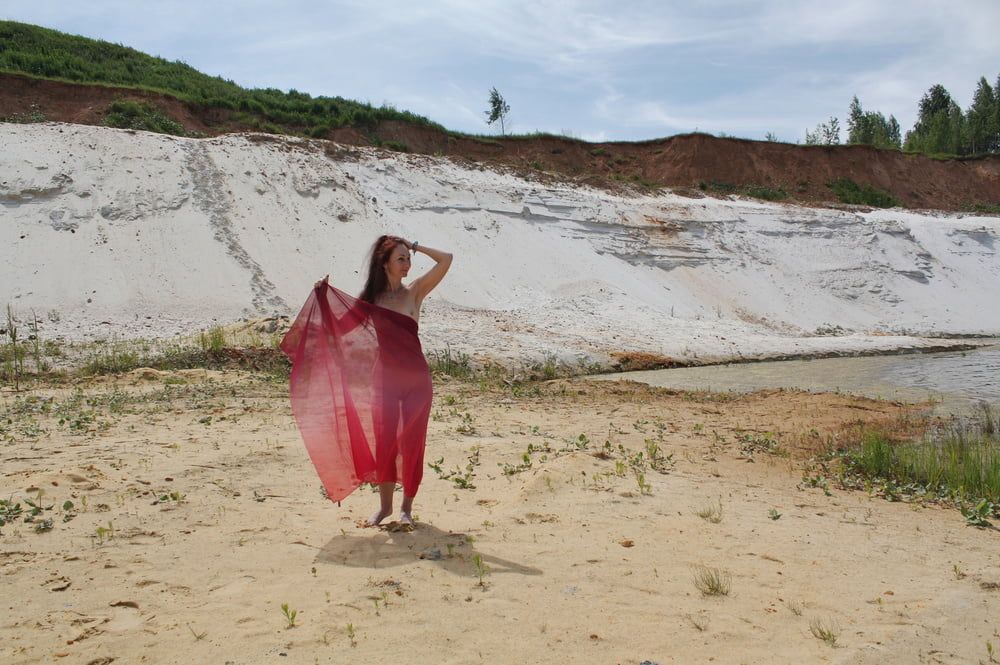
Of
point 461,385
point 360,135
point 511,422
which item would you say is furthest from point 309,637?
point 360,135

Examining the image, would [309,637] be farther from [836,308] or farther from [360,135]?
[360,135]

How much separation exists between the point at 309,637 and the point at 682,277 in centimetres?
2080

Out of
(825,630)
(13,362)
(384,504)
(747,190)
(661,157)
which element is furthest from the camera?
(661,157)

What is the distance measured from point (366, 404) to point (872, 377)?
37.5 ft

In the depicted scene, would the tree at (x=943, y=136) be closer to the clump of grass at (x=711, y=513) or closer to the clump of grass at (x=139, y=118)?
the clump of grass at (x=139, y=118)

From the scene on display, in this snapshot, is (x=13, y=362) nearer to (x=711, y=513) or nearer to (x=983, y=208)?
(x=711, y=513)

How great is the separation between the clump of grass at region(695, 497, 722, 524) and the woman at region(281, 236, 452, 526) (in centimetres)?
176

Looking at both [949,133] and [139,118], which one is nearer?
[139,118]

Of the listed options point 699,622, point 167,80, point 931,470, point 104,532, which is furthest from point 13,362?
point 167,80

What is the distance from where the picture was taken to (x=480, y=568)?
3.85m

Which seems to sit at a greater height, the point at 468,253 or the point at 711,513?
the point at 468,253

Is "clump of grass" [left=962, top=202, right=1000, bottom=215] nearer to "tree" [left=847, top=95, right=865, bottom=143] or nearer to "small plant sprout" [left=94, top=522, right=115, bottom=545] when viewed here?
"tree" [left=847, top=95, right=865, bottom=143]

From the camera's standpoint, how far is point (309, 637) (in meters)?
3.12

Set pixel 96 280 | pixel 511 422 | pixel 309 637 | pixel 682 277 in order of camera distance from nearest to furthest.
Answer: pixel 309 637, pixel 511 422, pixel 96 280, pixel 682 277
